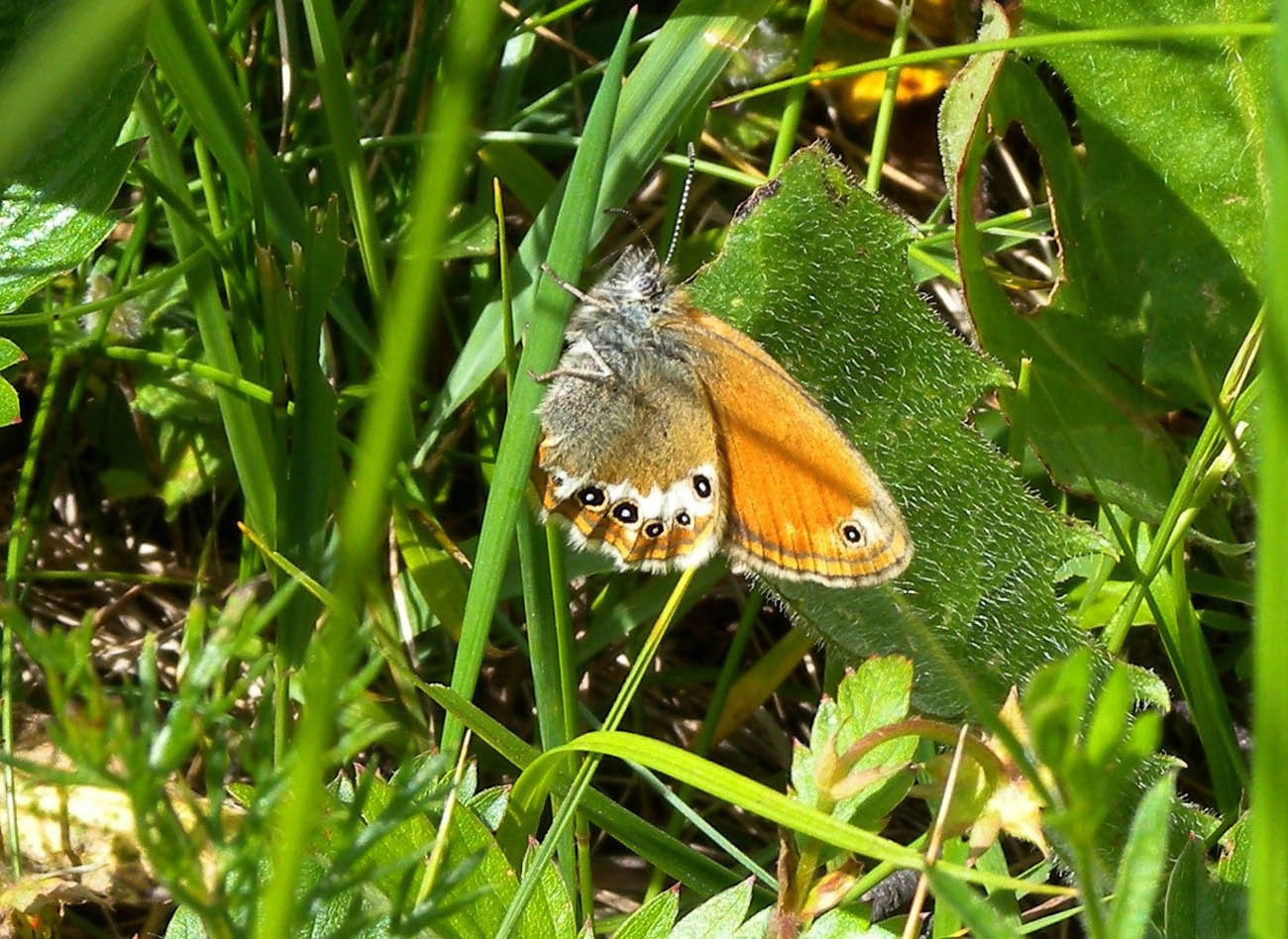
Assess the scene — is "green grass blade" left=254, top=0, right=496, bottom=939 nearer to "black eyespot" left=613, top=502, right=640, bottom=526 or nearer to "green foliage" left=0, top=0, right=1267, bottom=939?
"green foliage" left=0, top=0, right=1267, bottom=939

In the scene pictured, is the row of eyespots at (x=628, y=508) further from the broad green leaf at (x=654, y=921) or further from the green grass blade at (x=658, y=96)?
the broad green leaf at (x=654, y=921)

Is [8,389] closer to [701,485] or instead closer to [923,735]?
[701,485]

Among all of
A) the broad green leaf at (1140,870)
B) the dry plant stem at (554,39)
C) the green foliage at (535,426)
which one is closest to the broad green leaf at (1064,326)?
the green foliage at (535,426)

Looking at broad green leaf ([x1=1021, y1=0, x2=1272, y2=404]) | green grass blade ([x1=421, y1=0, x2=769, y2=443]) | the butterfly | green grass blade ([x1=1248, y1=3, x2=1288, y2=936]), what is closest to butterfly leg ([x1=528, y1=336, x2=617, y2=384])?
the butterfly

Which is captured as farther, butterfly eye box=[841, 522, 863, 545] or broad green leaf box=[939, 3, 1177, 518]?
broad green leaf box=[939, 3, 1177, 518]

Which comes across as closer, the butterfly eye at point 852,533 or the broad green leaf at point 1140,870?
the broad green leaf at point 1140,870

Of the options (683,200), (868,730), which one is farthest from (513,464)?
(683,200)
